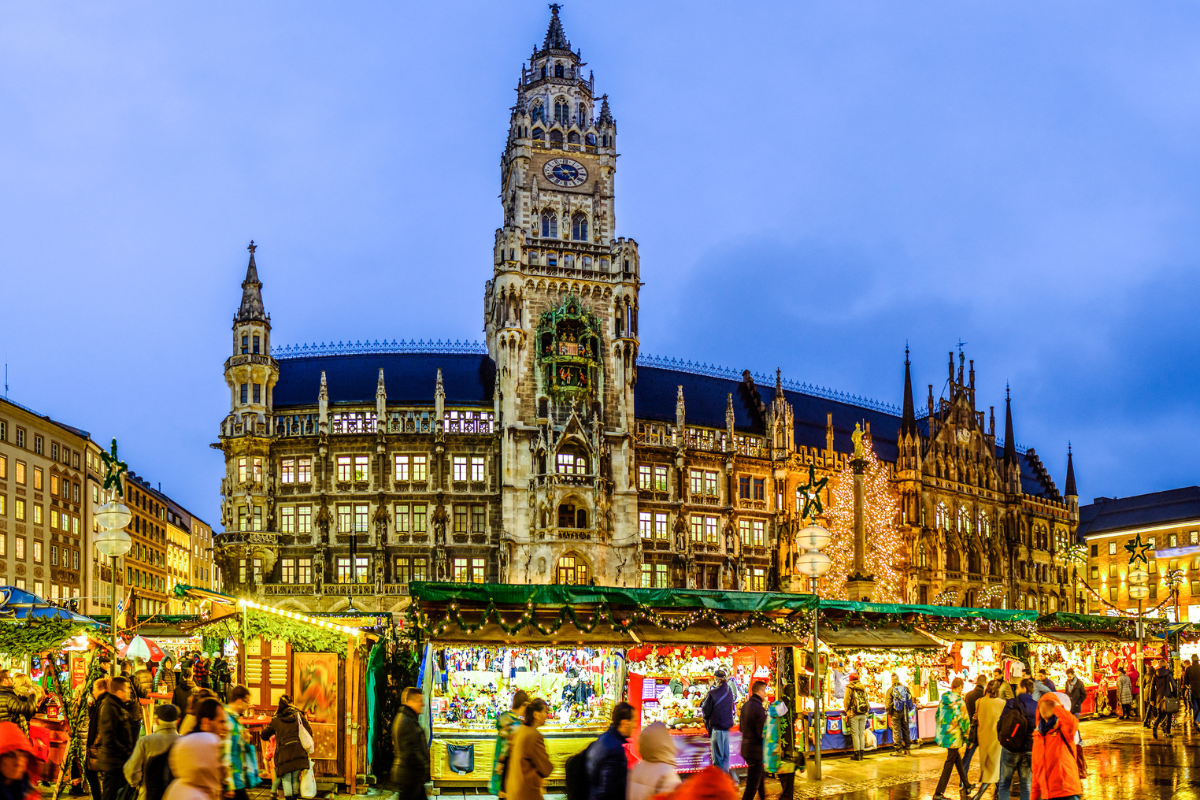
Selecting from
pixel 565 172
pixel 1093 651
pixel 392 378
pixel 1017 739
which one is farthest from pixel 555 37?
pixel 1017 739

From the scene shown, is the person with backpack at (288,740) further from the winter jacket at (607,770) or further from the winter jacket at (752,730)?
the winter jacket at (607,770)

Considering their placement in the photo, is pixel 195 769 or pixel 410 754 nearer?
pixel 195 769

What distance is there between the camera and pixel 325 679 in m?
21.1

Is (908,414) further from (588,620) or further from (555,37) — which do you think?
(588,620)

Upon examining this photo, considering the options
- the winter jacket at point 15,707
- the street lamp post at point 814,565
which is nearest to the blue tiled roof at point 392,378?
the street lamp post at point 814,565

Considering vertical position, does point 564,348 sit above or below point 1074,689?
above

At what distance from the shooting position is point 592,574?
194 ft

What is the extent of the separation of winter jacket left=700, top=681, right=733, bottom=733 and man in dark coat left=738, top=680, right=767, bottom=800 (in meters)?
0.52

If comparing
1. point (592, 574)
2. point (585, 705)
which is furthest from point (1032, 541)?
point (585, 705)

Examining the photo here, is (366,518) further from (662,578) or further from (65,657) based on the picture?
(65,657)

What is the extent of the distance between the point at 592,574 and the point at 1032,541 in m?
38.8

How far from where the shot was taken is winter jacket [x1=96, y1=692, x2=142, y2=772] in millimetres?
14359

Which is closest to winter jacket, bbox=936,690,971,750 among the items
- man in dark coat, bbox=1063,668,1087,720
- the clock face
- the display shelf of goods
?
man in dark coat, bbox=1063,668,1087,720

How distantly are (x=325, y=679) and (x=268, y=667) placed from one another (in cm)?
211
